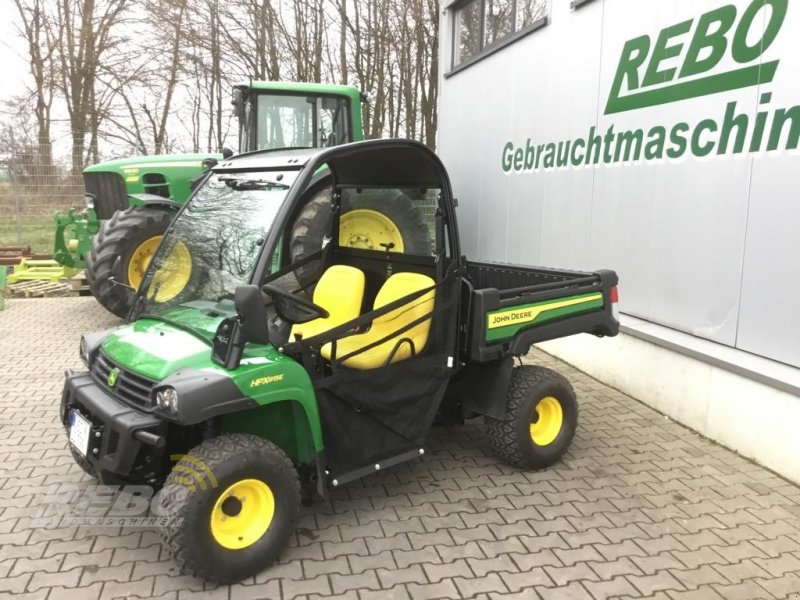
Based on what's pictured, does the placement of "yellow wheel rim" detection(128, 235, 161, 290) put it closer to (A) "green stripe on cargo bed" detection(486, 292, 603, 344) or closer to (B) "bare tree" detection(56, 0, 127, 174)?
(A) "green stripe on cargo bed" detection(486, 292, 603, 344)

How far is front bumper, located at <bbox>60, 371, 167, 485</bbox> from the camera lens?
263 centimetres

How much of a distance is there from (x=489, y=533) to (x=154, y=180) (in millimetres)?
6584

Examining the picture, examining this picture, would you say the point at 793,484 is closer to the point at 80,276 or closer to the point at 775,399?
the point at 775,399

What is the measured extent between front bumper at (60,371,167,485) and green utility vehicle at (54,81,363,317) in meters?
3.67

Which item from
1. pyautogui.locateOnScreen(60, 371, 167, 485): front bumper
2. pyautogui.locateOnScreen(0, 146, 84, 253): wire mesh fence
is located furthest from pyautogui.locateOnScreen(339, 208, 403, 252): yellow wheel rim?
pyautogui.locateOnScreen(0, 146, 84, 253): wire mesh fence

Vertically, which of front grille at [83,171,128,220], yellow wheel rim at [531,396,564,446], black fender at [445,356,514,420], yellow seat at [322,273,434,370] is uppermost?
front grille at [83,171,128,220]

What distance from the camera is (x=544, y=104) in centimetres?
641

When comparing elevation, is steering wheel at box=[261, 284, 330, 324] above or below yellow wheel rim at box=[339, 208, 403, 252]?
below

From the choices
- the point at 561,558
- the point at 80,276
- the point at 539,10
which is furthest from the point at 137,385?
the point at 80,276

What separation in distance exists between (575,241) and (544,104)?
152 centimetres

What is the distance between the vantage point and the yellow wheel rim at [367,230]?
13.4 feet

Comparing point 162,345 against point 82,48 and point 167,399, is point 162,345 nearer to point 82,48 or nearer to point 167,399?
point 167,399

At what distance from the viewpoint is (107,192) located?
8.11 meters

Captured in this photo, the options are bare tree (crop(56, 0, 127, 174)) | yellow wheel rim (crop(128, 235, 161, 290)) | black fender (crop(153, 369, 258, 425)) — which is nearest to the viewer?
black fender (crop(153, 369, 258, 425))
